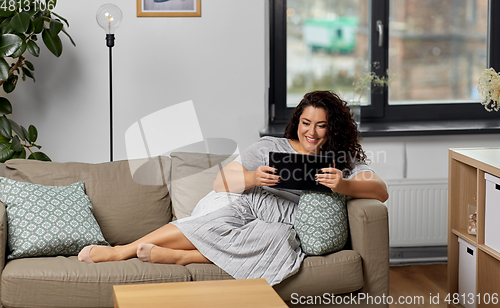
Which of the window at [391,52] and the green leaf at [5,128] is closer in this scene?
the green leaf at [5,128]

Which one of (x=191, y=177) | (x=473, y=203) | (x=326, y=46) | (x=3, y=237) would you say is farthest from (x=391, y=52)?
(x=3, y=237)

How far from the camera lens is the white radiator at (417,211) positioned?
303cm

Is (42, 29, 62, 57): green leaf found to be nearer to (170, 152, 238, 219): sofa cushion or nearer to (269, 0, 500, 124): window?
(170, 152, 238, 219): sofa cushion

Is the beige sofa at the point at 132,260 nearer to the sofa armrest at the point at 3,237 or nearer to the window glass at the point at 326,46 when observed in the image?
the sofa armrest at the point at 3,237

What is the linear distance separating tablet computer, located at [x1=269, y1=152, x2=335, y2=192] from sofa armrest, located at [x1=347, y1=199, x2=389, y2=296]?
180mm

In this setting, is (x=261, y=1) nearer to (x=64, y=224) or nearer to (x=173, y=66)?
(x=173, y=66)

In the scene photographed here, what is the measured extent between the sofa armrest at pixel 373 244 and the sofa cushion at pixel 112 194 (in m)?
0.93

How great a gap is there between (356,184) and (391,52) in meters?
1.46

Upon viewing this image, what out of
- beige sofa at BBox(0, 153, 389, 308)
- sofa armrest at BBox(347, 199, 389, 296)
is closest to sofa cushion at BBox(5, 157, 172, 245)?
beige sofa at BBox(0, 153, 389, 308)

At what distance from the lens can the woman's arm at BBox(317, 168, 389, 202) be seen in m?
2.09

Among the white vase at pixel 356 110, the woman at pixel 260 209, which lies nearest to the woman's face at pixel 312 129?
the woman at pixel 260 209

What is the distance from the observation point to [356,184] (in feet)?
7.12

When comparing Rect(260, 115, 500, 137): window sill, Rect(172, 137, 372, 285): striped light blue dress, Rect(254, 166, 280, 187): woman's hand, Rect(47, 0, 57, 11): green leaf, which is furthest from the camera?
Rect(260, 115, 500, 137): window sill

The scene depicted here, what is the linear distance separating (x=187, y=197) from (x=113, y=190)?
344mm
